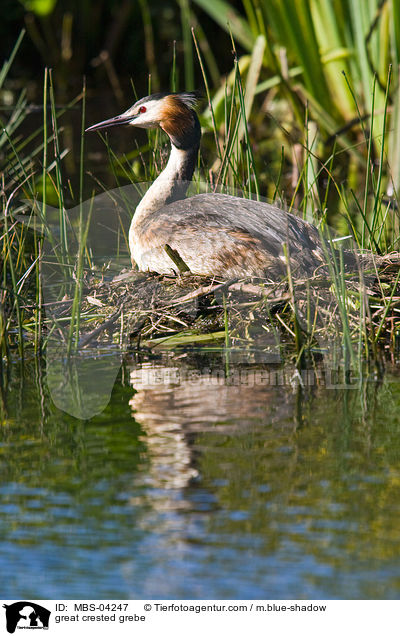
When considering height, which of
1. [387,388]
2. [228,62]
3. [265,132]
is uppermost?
[228,62]

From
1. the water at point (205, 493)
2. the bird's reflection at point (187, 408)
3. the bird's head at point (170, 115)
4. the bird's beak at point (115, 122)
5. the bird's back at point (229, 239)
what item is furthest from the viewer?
the bird's head at point (170, 115)

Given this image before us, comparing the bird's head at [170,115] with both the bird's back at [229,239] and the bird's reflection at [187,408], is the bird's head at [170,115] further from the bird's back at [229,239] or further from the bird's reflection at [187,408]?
the bird's reflection at [187,408]

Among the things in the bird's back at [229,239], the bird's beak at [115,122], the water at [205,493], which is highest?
the bird's beak at [115,122]

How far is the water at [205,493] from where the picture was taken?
93.4 inches

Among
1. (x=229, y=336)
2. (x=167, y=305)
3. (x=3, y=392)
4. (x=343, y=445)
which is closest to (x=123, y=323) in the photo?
(x=167, y=305)

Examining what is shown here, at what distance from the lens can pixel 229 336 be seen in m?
4.40

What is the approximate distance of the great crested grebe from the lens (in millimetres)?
4691

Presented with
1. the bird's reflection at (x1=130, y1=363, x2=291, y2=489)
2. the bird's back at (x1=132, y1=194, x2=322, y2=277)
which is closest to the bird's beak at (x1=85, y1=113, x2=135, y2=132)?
the bird's back at (x1=132, y1=194, x2=322, y2=277)

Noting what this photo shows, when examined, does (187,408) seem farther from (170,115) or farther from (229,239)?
(170,115)

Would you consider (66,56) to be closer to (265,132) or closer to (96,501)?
(265,132)

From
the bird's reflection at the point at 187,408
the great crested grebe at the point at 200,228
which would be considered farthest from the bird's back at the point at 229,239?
the bird's reflection at the point at 187,408

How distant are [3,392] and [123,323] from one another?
34.7 inches

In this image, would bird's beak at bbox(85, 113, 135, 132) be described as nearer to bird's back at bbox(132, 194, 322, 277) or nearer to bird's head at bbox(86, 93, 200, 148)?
bird's head at bbox(86, 93, 200, 148)
